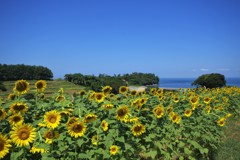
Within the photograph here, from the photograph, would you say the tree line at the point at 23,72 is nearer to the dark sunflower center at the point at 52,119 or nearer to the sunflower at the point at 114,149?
the sunflower at the point at 114,149

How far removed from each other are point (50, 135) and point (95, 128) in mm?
561

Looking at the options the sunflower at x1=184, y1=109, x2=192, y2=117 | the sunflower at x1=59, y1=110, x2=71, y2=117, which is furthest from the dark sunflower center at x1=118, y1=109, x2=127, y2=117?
the sunflower at x1=184, y1=109, x2=192, y2=117

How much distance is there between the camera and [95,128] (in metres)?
3.42

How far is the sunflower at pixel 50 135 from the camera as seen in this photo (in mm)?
3062

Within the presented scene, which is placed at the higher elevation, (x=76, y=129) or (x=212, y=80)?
(x=212, y=80)

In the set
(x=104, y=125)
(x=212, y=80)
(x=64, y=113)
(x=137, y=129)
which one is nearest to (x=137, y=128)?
(x=137, y=129)

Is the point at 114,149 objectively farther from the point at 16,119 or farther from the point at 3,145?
the point at 3,145

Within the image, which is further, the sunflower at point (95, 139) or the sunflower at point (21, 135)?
the sunflower at point (95, 139)

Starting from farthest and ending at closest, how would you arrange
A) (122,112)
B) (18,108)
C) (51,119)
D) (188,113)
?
(188,113), (122,112), (18,108), (51,119)

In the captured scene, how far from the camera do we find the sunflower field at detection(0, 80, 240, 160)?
3.04 metres

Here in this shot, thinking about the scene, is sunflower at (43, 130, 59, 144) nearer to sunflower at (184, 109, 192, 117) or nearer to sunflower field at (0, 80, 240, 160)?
sunflower field at (0, 80, 240, 160)

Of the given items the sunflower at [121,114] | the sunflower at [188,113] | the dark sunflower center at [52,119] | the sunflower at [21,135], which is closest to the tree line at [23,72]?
the sunflower at [188,113]

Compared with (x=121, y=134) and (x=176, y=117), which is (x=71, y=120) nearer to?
(x=121, y=134)

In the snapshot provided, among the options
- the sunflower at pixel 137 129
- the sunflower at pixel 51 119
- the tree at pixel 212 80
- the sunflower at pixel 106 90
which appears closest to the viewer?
the sunflower at pixel 51 119
